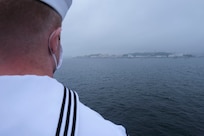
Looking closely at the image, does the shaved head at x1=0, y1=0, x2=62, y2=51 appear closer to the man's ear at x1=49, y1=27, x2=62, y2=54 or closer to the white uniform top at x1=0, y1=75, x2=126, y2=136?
the man's ear at x1=49, y1=27, x2=62, y2=54

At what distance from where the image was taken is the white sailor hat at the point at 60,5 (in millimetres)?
1607

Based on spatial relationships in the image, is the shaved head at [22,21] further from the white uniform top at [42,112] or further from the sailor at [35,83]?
the white uniform top at [42,112]

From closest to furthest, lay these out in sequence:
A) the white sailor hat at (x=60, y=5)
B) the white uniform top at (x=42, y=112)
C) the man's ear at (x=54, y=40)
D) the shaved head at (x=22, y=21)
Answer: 1. the white uniform top at (x=42, y=112)
2. the shaved head at (x=22, y=21)
3. the white sailor hat at (x=60, y=5)
4. the man's ear at (x=54, y=40)

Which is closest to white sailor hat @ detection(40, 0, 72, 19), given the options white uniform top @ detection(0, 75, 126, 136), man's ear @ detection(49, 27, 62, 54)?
man's ear @ detection(49, 27, 62, 54)

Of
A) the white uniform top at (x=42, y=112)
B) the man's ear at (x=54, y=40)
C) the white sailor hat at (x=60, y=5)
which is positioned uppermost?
the white sailor hat at (x=60, y=5)

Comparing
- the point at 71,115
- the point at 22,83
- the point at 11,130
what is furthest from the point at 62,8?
the point at 11,130

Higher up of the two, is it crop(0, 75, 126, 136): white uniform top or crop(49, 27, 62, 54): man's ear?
crop(49, 27, 62, 54): man's ear

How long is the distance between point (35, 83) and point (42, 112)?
0.84 feet

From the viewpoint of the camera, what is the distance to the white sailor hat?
1607 millimetres

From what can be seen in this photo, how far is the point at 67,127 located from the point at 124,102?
1449 inches

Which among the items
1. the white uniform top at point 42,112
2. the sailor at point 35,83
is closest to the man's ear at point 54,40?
the sailor at point 35,83

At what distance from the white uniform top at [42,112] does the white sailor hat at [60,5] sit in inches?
27.7

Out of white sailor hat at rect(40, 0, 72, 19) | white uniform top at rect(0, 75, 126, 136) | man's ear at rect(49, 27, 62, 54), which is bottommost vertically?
white uniform top at rect(0, 75, 126, 136)

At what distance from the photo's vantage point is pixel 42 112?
1174 mm
